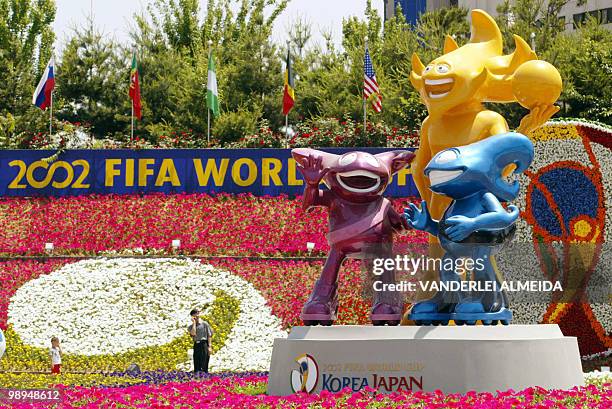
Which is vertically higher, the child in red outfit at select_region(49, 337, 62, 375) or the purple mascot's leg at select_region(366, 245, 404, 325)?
the purple mascot's leg at select_region(366, 245, 404, 325)

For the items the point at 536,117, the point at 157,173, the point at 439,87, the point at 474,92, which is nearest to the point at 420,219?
the point at 439,87

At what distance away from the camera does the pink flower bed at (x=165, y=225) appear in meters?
21.0

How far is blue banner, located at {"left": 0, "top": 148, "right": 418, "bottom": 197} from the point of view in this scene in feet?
75.9

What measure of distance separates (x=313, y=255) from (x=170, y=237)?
10.3 ft

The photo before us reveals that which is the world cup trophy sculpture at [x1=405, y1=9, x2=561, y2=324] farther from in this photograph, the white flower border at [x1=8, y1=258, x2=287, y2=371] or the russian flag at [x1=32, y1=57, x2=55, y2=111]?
the russian flag at [x1=32, y1=57, x2=55, y2=111]

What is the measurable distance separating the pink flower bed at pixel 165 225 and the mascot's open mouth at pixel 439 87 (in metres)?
8.59

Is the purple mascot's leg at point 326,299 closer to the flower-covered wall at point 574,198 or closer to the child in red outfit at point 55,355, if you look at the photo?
the flower-covered wall at point 574,198

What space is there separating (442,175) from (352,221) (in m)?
1.24

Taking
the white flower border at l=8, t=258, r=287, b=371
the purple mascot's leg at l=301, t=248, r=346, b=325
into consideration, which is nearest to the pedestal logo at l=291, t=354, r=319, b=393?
the purple mascot's leg at l=301, t=248, r=346, b=325

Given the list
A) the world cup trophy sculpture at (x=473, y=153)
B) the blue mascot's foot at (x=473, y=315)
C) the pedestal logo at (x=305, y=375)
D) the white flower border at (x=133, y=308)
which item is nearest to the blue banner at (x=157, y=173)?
the white flower border at (x=133, y=308)

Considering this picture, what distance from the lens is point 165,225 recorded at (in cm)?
2189

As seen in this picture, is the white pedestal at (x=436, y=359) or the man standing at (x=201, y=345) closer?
the white pedestal at (x=436, y=359)

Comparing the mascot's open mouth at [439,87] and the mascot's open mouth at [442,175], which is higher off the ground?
the mascot's open mouth at [439,87]

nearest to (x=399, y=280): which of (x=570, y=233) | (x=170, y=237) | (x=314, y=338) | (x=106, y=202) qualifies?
(x=314, y=338)
